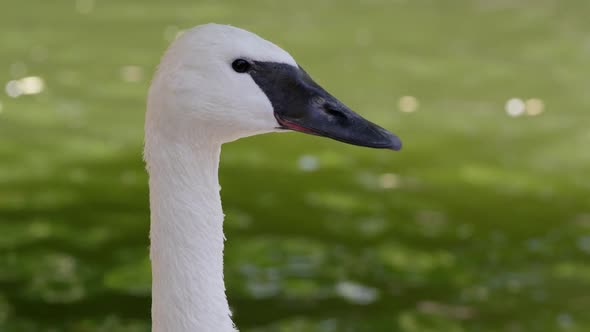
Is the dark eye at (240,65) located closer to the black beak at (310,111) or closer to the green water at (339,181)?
the black beak at (310,111)

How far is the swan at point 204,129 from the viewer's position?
2.88 metres

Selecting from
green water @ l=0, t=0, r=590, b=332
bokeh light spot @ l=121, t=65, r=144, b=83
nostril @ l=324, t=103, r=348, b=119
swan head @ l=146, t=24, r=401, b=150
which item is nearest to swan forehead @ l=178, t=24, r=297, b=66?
swan head @ l=146, t=24, r=401, b=150

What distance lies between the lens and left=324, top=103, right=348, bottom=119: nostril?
9.98 feet

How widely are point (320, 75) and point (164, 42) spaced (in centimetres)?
163

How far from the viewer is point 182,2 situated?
11641 mm

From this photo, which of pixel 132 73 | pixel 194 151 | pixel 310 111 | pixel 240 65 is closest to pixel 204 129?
pixel 194 151

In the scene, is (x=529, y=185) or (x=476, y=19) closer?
(x=529, y=185)

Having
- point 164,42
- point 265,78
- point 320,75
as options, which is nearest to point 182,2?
point 164,42

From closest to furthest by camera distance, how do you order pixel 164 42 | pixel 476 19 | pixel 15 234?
1. pixel 15 234
2. pixel 164 42
3. pixel 476 19

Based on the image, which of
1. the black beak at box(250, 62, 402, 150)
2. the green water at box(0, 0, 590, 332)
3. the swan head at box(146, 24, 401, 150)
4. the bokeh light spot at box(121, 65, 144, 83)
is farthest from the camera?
the bokeh light spot at box(121, 65, 144, 83)

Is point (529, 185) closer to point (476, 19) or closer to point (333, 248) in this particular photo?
point (333, 248)

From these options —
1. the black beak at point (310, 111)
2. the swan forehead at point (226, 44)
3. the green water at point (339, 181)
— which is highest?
the green water at point (339, 181)

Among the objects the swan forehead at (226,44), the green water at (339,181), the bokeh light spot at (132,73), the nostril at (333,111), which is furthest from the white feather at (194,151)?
the bokeh light spot at (132,73)

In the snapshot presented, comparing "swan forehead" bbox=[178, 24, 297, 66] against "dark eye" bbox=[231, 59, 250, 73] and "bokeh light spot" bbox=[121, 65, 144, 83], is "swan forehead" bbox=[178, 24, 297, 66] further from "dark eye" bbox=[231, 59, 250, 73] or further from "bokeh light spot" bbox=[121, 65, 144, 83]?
"bokeh light spot" bbox=[121, 65, 144, 83]
